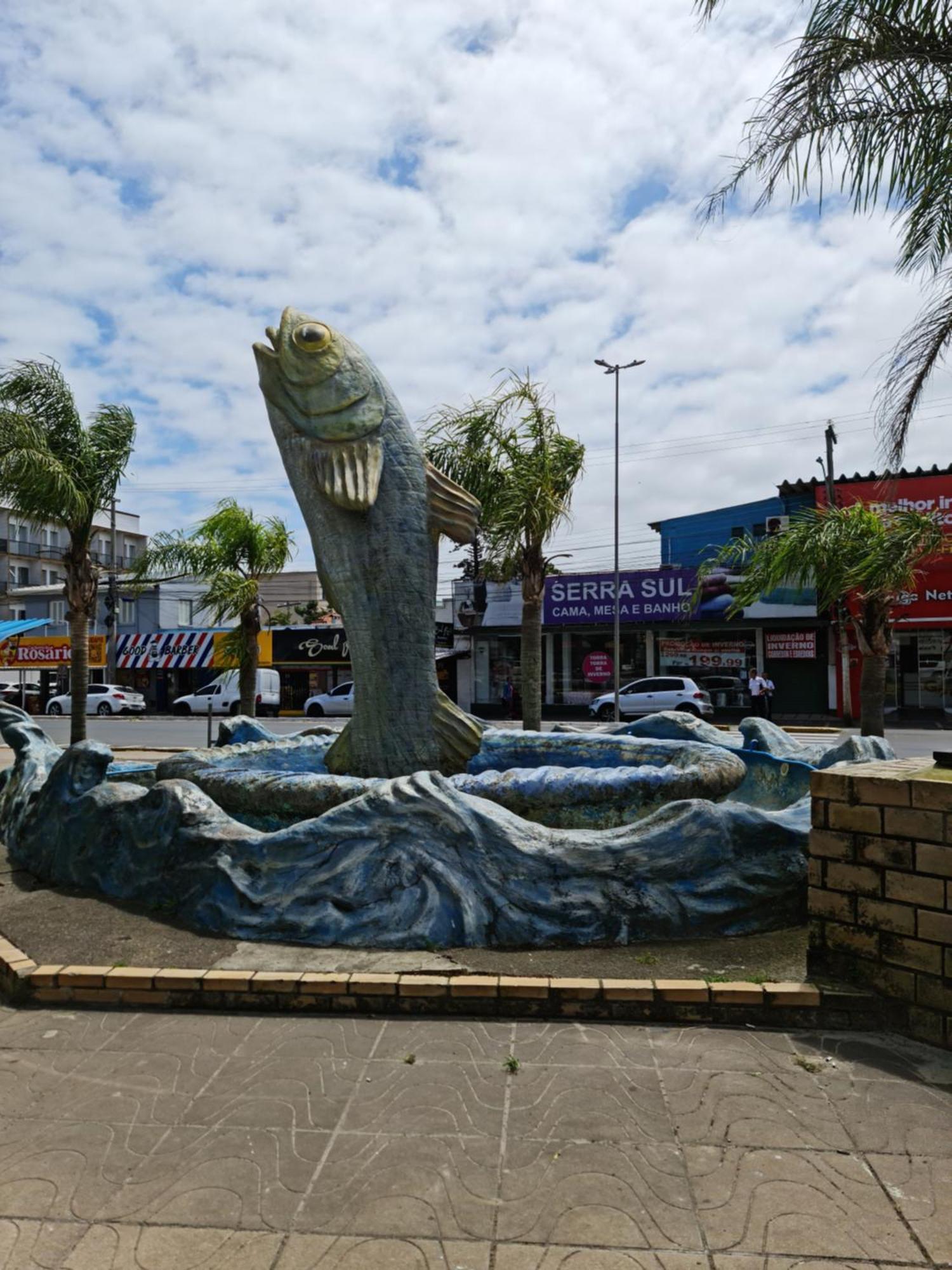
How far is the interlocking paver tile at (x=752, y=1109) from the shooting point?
2715 millimetres

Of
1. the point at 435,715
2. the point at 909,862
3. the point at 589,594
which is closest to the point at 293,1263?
the point at 909,862

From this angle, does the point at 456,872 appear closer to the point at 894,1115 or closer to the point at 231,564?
the point at 894,1115

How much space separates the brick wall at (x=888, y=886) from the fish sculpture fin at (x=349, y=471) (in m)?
3.12

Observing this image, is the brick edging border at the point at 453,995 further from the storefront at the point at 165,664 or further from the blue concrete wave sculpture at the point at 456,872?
the storefront at the point at 165,664

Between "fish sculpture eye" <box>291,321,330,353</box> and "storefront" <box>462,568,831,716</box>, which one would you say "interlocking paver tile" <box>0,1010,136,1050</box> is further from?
"storefront" <box>462,568,831,716</box>

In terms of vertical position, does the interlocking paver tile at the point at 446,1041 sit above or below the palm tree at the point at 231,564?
below

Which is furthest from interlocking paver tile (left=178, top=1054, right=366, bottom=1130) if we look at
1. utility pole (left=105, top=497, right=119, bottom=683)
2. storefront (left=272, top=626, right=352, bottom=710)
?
utility pole (left=105, top=497, right=119, bottom=683)

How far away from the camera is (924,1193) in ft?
8.02

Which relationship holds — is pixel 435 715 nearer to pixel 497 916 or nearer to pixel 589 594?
pixel 497 916

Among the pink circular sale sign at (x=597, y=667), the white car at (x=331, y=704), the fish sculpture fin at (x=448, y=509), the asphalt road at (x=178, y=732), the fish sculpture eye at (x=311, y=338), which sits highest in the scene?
the fish sculpture eye at (x=311, y=338)

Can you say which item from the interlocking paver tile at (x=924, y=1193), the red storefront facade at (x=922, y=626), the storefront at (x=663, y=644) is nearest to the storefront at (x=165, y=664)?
the storefront at (x=663, y=644)

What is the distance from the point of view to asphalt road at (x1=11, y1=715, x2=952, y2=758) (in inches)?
659

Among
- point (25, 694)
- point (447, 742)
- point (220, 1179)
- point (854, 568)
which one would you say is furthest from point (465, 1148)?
point (25, 694)

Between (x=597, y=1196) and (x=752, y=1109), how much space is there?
710 millimetres
